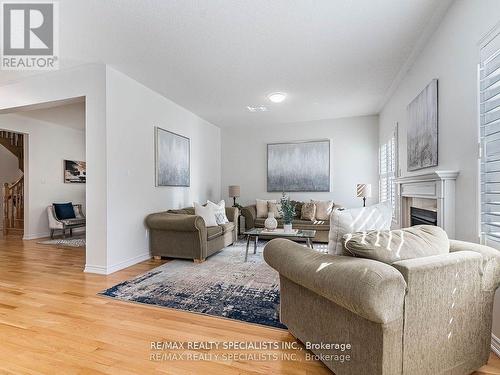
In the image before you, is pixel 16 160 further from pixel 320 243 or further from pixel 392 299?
pixel 392 299

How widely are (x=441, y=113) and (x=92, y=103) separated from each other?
13.2 ft

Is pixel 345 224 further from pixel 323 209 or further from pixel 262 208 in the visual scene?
pixel 262 208

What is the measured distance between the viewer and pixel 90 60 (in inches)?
132

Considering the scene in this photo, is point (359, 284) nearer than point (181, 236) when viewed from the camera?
Yes

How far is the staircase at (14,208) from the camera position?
6453mm

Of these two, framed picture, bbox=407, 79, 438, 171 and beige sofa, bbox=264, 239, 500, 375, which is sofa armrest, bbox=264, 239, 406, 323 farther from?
framed picture, bbox=407, 79, 438, 171

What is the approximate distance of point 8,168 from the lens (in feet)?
23.6

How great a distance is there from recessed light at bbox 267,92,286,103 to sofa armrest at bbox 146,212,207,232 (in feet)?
7.75

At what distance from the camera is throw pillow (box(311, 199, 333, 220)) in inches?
219

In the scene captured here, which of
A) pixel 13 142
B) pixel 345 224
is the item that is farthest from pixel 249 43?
pixel 13 142

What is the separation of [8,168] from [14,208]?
4.80 feet

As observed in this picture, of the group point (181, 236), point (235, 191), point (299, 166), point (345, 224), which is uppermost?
point (299, 166)

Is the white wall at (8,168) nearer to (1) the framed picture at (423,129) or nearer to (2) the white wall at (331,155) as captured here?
(2) the white wall at (331,155)

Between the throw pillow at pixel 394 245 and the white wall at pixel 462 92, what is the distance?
2.58 ft
